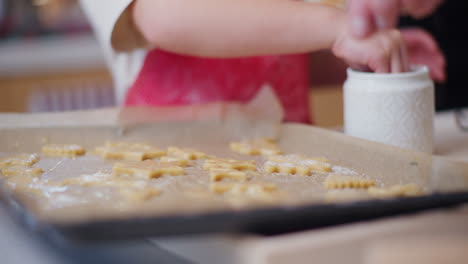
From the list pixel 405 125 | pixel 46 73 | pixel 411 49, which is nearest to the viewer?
pixel 405 125

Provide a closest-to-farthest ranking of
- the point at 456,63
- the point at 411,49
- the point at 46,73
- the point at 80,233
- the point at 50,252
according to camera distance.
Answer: the point at 80,233 → the point at 50,252 → the point at 411,49 → the point at 456,63 → the point at 46,73

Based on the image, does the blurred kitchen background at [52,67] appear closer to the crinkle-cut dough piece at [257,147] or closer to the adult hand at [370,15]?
the crinkle-cut dough piece at [257,147]

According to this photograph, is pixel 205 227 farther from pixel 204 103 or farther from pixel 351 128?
pixel 204 103

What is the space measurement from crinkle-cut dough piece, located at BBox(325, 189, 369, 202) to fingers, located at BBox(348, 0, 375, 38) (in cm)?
23

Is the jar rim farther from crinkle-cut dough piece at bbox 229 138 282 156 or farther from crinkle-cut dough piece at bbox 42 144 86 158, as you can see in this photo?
crinkle-cut dough piece at bbox 42 144 86 158

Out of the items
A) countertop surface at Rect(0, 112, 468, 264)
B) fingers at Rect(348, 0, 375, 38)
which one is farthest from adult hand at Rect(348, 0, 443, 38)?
countertop surface at Rect(0, 112, 468, 264)

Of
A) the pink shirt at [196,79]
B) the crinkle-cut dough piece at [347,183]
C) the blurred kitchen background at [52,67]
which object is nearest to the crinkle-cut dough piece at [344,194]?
the crinkle-cut dough piece at [347,183]

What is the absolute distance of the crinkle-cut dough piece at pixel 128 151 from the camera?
Result: 807mm

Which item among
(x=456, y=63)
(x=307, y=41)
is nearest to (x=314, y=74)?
(x=456, y=63)

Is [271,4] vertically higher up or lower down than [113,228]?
higher up

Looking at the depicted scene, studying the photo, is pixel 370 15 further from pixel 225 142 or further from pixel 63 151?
pixel 63 151

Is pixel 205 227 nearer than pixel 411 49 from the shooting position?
Yes

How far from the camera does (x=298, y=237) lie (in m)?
0.39

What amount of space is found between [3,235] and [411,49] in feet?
2.36
